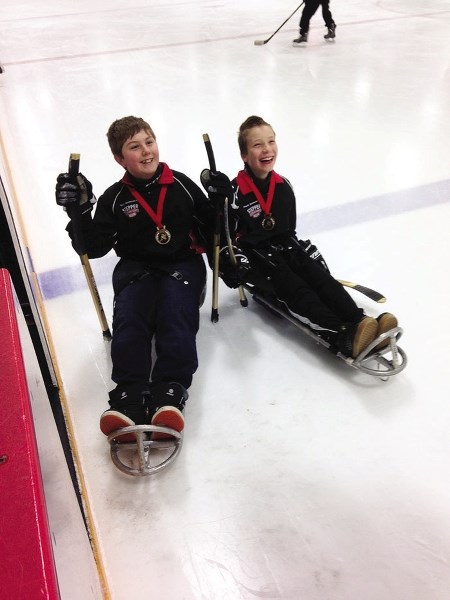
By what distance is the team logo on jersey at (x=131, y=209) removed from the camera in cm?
161

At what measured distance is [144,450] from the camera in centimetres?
129

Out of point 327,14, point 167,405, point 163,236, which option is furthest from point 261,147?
point 327,14

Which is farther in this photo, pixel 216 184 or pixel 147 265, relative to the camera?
pixel 147 265

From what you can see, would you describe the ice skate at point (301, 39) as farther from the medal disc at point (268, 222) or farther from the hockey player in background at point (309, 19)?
the medal disc at point (268, 222)

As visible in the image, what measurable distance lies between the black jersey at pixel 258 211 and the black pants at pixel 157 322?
0.73 feet

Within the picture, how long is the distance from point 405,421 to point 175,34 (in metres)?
6.95

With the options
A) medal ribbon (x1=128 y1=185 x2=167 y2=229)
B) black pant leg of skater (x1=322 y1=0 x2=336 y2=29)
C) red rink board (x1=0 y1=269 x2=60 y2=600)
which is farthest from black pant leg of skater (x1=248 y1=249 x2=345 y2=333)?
black pant leg of skater (x1=322 y1=0 x2=336 y2=29)

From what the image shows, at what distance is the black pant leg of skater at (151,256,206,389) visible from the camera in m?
1.42

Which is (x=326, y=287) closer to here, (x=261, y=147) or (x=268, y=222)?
(x=268, y=222)

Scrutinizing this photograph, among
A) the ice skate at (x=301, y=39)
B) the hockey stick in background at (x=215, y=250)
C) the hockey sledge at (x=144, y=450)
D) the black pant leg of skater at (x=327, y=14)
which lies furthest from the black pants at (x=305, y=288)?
the black pant leg of skater at (x=327, y=14)

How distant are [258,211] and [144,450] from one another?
3.02 ft

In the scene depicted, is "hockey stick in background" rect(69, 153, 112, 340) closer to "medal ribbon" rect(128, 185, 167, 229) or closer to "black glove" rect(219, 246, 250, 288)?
"medal ribbon" rect(128, 185, 167, 229)

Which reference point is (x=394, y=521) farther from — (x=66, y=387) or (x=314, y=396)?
(x=66, y=387)

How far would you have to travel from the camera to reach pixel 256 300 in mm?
1880
